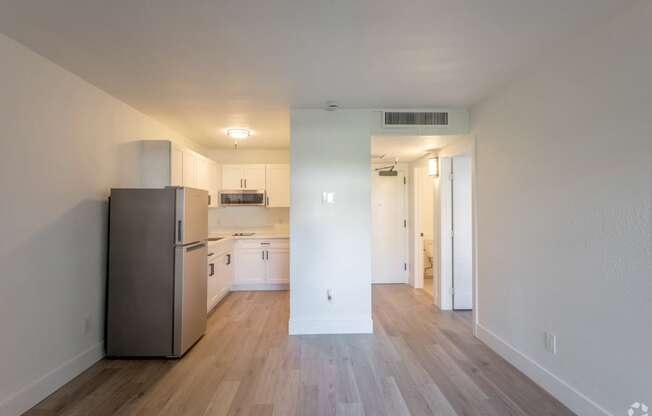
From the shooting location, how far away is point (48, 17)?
172 cm

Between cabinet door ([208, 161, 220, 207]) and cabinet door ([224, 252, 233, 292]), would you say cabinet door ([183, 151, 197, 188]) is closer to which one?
cabinet door ([208, 161, 220, 207])

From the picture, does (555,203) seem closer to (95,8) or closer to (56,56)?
(95,8)

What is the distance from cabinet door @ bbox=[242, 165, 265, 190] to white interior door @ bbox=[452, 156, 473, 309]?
317cm

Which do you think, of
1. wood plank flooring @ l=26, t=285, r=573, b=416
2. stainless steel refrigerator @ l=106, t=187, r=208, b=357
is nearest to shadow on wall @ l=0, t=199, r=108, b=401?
stainless steel refrigerator @ l=106, t=187, r=208, b=357

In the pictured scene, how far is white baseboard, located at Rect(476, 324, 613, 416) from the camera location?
6.15ft

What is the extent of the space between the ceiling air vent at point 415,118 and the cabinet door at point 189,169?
262cm

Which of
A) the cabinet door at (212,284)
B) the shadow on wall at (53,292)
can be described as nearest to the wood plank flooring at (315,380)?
the shadow on wall at (53,292)

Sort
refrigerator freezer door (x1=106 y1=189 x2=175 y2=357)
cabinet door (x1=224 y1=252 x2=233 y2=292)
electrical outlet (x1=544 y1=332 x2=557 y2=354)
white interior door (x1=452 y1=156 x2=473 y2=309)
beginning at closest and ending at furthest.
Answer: electrical outlet (x1=544 y1=332 x2=557 y2=354)
refrigerator freezer door (x1=106 y1=189 x2=175 y2=357)
white interior door (x1=452 y1=156 x2=473 y2=309)
cabinet door (x1=224 y1=252 x2=233 y2=292)

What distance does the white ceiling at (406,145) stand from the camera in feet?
11.4

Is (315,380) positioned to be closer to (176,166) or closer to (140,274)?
(140,274)

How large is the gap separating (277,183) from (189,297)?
2726mm

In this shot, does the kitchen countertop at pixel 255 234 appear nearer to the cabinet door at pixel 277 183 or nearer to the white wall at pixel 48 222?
the cabinet door at pixel 277 183

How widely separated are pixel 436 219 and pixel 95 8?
4073 millimetres

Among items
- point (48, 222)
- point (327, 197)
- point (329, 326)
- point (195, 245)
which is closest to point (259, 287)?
point (329, 326)
